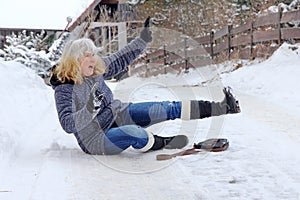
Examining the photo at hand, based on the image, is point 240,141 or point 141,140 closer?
point 141,140

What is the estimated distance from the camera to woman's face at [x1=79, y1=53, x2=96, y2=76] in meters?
3.37

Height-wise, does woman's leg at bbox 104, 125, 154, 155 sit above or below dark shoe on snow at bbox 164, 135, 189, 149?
above

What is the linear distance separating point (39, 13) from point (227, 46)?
12.5 metres

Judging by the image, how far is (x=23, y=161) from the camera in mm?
3086

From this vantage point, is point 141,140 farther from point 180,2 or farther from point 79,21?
point 180,2

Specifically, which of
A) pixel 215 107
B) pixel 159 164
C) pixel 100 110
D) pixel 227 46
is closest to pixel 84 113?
pixel 100 110

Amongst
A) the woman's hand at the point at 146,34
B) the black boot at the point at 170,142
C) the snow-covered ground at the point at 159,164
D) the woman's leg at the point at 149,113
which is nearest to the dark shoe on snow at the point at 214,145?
the snow-covered ground at the point at 159,164

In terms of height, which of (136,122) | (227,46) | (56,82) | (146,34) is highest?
(146,34)

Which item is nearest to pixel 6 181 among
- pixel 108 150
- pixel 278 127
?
pixel 108 150

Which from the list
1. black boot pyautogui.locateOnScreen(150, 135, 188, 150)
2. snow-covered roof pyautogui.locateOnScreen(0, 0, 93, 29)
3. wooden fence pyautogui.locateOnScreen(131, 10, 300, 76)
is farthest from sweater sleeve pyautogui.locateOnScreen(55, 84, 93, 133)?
snow-covered roof pyautogui.locateOnScreen(0, 0, 93, 29)

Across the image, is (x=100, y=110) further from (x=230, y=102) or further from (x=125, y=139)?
(x=230, y=102)

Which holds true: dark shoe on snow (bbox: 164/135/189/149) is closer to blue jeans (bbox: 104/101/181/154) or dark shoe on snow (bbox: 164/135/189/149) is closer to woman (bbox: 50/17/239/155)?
woman (bbox: 50/17/239/155)

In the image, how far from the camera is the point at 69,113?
3.21 m

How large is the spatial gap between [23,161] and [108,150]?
0.59 m
